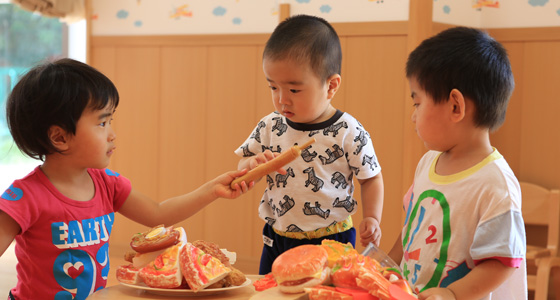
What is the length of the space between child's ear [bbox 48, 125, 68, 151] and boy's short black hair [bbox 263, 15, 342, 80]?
1.84 feet

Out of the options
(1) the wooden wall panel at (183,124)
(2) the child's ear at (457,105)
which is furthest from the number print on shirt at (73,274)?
(1) the wooden wall panel at (183,124)

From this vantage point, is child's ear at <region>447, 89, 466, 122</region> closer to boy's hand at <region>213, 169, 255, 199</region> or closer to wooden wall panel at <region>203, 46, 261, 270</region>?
boy's hand at <region>213, 169, 255, 199</region>

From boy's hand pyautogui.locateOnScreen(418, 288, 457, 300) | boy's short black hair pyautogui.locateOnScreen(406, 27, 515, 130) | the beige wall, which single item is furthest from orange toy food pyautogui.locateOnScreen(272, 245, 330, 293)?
the beige wall

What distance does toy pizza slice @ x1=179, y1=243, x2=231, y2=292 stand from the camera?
43.0 inches

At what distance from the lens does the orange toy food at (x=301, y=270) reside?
0.94 m

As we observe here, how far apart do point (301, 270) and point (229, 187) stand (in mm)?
541

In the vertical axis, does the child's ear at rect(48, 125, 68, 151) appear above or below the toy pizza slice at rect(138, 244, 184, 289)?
above

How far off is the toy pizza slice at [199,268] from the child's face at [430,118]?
458 mm

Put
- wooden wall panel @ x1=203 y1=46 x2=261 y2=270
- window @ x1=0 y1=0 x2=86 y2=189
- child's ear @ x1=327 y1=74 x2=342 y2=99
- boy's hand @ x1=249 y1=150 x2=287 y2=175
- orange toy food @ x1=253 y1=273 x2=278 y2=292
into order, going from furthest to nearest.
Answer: window @ x1=0 y1=0 x2=86 y2=189 → wooden wall panel @ x1=203 y1=46 x2=261 y2=270 → child's ear @ x1=327 y1=74 x2=342 y2=99 → boy's hand @ x1=249 y1=150 x2=287 y2=175 → orange toy food @ x1=253 y1=273 x2=278 y2=292

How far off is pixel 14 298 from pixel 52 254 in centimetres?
14

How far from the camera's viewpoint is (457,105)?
1.16m

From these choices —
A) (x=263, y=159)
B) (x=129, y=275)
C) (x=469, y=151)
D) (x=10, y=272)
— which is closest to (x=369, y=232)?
(x=263, y=159)

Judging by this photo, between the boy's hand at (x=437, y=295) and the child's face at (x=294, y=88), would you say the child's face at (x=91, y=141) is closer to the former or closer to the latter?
the child's face at (x=294, y=88)

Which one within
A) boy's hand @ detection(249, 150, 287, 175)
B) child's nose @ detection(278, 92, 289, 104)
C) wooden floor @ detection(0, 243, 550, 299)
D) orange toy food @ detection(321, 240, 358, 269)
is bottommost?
wooden floor @ detection(0, 243, 550, 299)
